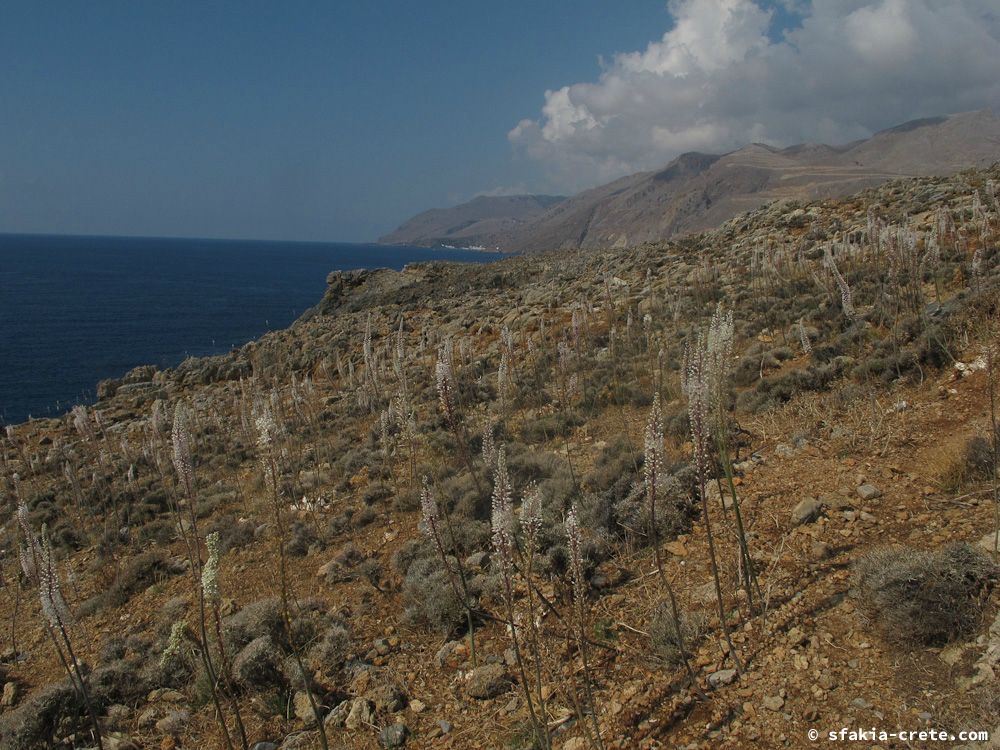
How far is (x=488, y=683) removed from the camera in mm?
4355

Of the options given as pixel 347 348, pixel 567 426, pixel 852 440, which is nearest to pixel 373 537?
pixel 567 426

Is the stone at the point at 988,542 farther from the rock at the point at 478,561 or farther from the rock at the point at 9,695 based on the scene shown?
the rock at the point at 9,695

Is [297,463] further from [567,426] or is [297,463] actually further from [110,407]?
[110,407]

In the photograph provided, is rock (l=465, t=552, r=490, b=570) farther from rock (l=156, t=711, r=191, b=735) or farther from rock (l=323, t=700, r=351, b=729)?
rock (l=156, t=711, r=191, b=735)

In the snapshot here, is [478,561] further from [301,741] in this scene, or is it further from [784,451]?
[784,451]

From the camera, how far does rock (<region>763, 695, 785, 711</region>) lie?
3.35 meters

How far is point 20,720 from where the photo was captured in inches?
186

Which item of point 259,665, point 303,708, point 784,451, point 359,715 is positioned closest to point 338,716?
point 359,715

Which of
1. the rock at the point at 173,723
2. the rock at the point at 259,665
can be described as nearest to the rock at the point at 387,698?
the rock at the point at 259,665

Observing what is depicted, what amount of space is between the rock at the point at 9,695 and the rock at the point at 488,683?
17.0 feet

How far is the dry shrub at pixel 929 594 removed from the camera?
11.2 feet

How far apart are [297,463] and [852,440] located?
9880 millimetres

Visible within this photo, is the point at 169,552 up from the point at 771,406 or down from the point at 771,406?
down

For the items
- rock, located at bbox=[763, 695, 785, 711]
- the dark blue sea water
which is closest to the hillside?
rock, located at bbox=[763, 695, 785, 711]
